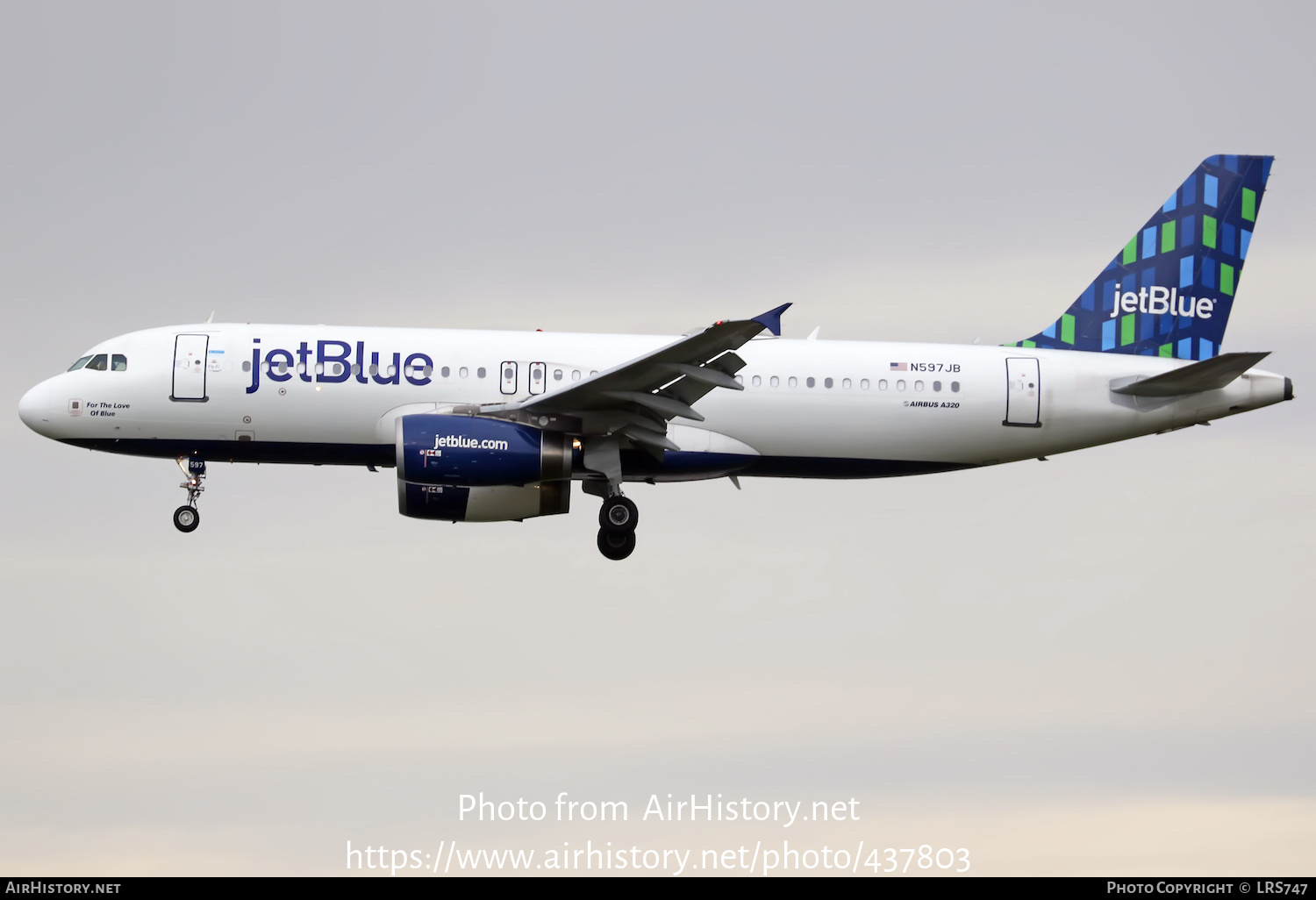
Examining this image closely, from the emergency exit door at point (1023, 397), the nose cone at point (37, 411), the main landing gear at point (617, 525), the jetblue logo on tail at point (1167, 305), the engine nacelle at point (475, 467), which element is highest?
the jetblue logo on tail at point (1167, 305)

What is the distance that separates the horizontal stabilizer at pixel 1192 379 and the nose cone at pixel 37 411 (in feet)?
66.5

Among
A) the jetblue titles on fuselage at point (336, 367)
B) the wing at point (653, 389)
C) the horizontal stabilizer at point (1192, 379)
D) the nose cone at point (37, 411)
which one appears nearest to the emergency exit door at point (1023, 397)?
the horizontal stabilizer at point (1192, 379)

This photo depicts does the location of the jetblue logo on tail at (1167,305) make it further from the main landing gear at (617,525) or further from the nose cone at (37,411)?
the nose cone at (37,411)

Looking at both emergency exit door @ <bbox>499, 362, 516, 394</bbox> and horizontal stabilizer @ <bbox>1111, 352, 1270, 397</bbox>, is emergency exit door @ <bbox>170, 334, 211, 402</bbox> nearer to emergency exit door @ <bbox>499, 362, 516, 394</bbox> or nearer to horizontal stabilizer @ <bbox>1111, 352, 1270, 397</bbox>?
emergency exit door @ <bbox>499, 362, 516, 394</bbox>

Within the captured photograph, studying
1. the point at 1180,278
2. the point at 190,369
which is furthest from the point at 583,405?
the point at 1180,278

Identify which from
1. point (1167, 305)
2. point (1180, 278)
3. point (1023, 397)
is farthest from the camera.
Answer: point (1180, 278)

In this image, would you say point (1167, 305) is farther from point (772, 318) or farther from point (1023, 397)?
point (772, 318)

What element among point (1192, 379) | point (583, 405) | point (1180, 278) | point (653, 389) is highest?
point (1180, 278)

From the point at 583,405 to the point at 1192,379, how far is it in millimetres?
11681

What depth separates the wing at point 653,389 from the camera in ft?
91.0

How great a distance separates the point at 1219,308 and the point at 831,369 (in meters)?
8.75

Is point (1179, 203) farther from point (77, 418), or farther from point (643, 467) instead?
point (77, 418)

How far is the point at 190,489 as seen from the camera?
31.0m

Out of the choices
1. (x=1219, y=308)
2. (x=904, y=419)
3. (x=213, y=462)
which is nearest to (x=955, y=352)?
(x=904, y=419)
